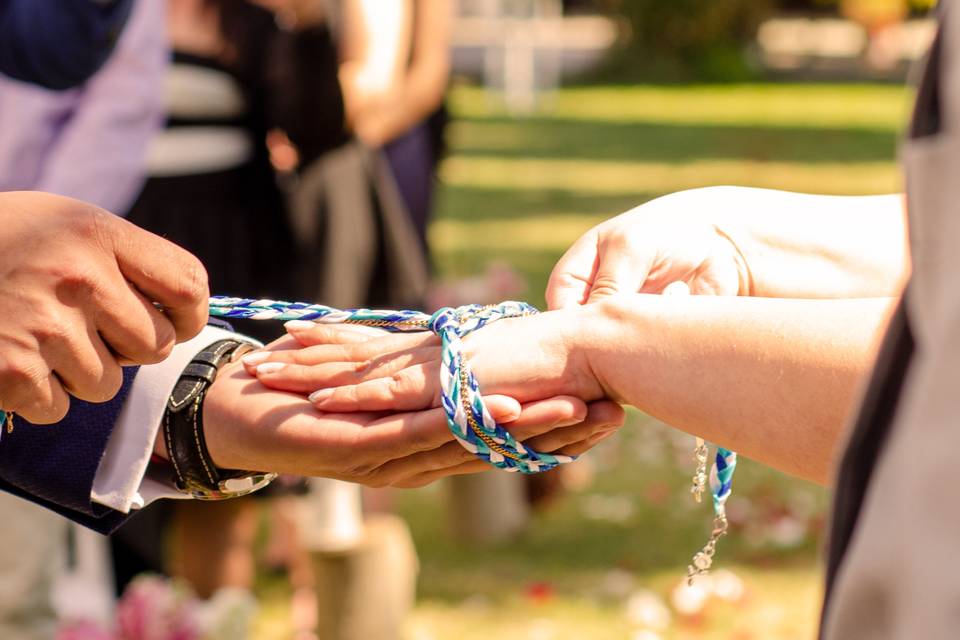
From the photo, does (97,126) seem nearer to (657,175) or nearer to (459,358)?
(459,358)

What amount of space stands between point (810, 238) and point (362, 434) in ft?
2.29

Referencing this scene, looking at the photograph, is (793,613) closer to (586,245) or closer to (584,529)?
(584,529)

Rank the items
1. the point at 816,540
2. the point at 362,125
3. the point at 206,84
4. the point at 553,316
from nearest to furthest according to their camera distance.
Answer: the point at 553,316 < the point at 206,84 < the point at 362,125 < the point at 816,540

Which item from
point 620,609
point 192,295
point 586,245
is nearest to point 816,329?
point 586,245

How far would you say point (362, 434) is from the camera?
1.65m

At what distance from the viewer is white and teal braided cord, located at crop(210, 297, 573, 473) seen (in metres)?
1.60

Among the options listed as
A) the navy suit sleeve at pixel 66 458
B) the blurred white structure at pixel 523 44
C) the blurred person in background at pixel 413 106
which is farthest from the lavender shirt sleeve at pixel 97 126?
the blurred white structure at pixel 523 44

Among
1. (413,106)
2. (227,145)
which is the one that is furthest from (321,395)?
(413,106)

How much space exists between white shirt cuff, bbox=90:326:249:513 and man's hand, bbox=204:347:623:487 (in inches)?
2.9

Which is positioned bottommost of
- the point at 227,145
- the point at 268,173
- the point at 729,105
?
the point at 729,105

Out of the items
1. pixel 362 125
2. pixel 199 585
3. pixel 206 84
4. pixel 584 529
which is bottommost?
pixel 584 529

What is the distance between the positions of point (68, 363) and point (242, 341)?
548 mm

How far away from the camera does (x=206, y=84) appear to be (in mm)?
3332

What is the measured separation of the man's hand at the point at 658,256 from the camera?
5.99 ft
